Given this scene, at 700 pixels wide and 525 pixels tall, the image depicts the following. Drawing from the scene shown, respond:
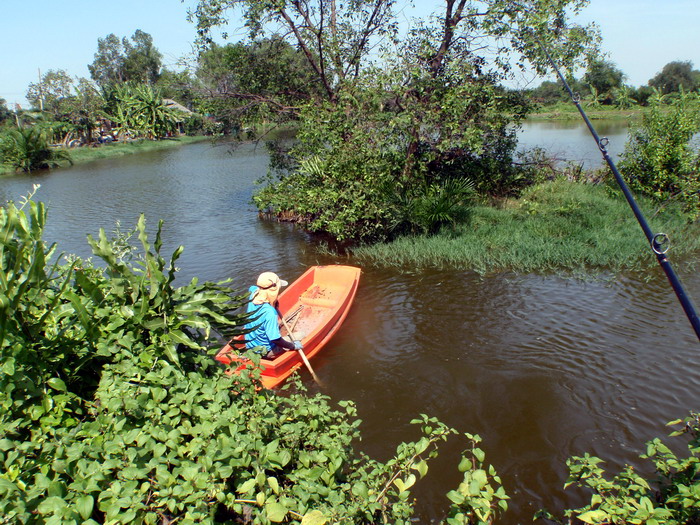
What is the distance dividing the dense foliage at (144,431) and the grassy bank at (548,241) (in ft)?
25.3

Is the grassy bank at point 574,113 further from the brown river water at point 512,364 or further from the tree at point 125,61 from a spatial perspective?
the tree at point 125,61

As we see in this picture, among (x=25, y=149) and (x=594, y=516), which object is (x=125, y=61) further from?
(x=594, y=516)

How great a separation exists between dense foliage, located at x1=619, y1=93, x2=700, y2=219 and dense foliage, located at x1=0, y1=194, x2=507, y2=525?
487 inches

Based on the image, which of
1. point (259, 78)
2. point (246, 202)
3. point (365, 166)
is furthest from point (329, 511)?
point (246, 202)

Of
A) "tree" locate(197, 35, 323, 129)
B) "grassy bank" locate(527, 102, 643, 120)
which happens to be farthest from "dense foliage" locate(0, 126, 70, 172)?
"grassy bank" locate(527, 102, 643, 120)

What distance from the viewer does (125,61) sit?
63.4 meters

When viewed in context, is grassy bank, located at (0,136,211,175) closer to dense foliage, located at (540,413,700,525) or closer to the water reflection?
the water reflection

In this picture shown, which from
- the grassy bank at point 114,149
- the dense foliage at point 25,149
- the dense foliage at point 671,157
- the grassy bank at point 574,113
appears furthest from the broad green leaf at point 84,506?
the grassy bank at point 574,113

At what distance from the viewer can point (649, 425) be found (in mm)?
5477

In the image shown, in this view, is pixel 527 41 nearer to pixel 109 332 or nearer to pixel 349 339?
pixel 349 339

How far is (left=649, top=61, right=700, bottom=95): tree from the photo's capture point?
174 ft

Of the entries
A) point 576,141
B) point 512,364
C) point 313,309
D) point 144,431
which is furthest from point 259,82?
point 576,141

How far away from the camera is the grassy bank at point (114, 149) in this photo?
34.5 m

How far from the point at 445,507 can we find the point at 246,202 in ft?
50.7
